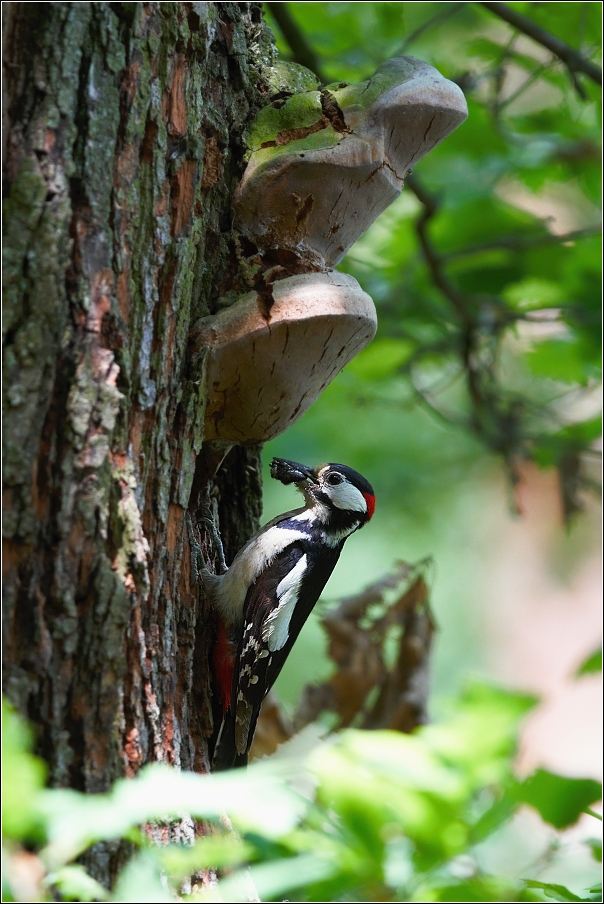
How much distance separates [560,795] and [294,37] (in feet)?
12.0

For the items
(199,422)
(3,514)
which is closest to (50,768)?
(3,514)

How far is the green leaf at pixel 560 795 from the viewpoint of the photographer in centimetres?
158

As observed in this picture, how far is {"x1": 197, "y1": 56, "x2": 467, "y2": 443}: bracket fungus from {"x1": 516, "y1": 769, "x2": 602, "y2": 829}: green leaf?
1287 millimetres

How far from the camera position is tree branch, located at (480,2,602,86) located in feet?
12.4

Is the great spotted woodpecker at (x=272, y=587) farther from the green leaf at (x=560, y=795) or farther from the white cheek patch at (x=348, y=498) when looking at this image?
the green leaf at (x=560, y=795)

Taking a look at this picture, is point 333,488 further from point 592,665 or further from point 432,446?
point 432,446

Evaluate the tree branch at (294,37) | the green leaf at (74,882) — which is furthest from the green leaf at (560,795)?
the tree branch at (294,37)

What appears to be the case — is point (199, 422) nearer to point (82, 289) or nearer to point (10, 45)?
point (82, 289)

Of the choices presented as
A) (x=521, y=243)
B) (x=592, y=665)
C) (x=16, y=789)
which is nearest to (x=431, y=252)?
(x=521, y=243)

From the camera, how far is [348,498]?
367cm

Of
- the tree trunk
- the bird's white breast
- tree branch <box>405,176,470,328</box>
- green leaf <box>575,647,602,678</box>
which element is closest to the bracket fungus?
the tree trunk

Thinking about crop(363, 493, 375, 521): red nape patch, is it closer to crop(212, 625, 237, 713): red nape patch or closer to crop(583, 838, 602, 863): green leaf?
crop(212, 625, 237, 713): red nape patch

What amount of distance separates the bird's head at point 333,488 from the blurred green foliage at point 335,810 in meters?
2.23

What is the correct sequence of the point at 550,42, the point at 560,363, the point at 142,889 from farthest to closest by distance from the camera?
1. the point at 560,363
2. the point at 550,42
3. the point at 142,889
